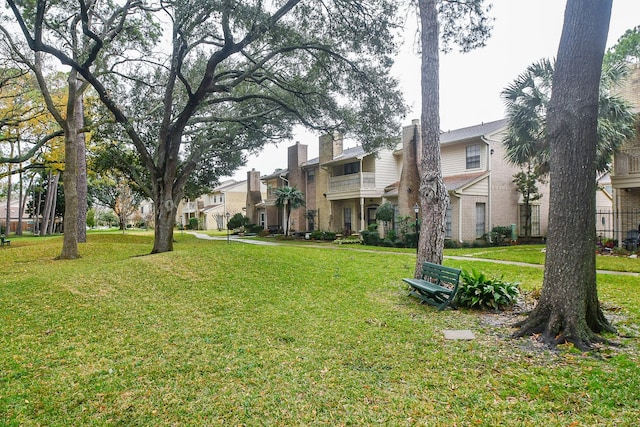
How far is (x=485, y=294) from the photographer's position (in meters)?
7.20

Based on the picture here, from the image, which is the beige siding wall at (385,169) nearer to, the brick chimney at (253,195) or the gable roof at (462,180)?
the gable roof at (462,180)

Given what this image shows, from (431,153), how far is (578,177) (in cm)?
349

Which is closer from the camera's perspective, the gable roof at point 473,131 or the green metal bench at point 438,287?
the green metal bench at point 438,287

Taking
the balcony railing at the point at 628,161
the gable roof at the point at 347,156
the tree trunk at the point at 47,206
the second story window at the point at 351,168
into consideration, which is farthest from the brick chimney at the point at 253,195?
the balcony railing at the point at 628,161

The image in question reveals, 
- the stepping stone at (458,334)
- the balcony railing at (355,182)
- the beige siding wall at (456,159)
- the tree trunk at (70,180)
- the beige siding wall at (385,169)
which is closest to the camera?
the stepping stone at (458,334)

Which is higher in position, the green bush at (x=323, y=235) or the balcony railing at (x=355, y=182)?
the balcony railing at (x=355, y=182)

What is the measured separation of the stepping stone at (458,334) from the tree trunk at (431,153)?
109 inches

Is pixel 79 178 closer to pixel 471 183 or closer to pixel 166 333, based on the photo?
pixel 166 333

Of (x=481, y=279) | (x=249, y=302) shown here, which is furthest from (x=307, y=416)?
(x=481, y=279)

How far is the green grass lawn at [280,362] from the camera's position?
3.58 meters

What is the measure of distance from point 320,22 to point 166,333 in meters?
10.3

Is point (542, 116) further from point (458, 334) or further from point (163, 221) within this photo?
point (163, 221)

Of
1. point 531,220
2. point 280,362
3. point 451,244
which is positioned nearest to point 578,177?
point 280,362

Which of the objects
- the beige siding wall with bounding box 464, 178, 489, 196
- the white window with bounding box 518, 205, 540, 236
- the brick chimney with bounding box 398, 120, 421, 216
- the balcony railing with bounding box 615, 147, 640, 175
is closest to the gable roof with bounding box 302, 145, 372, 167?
the brick chimney with bounding box 398, 120, 421, 216
